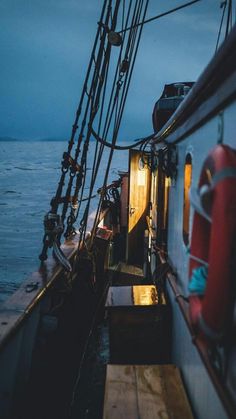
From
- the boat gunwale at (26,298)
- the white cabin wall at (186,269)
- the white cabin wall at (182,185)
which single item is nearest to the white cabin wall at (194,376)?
the white cabin wall at (186,269)

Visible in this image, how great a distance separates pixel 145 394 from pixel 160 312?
4.70 ft

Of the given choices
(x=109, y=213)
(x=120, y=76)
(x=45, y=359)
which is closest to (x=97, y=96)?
(x=120, y=76)

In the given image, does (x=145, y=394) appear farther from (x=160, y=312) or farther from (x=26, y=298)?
(x=26, y=298)

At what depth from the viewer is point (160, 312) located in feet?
17.0

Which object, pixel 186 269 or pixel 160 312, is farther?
pixel 160 312

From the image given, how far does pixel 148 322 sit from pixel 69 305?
1.96 m

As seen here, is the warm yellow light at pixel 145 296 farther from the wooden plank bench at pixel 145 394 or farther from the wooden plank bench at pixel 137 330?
the wooden plank bench at pixel 145 394

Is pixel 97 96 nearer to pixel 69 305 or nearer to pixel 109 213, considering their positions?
pixel 69 305

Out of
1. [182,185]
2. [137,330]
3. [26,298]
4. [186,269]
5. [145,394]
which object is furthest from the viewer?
[137,330]

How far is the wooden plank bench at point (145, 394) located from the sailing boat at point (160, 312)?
13mm

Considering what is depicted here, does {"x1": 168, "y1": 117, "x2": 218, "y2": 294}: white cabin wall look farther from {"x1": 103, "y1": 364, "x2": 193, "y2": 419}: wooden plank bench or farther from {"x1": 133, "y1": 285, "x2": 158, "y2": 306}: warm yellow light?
{"x1": 103, "y1": 364, "x2": 193, "y2": 419}: wooden plank bench

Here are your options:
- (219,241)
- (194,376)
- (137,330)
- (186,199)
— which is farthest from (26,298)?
(219,241)

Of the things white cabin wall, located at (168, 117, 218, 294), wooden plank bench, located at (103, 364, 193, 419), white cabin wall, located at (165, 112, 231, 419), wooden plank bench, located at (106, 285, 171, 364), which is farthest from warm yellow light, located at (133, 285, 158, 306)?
wooden plank bench, located at (103, 364, 193, 419)

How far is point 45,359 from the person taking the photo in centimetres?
529
